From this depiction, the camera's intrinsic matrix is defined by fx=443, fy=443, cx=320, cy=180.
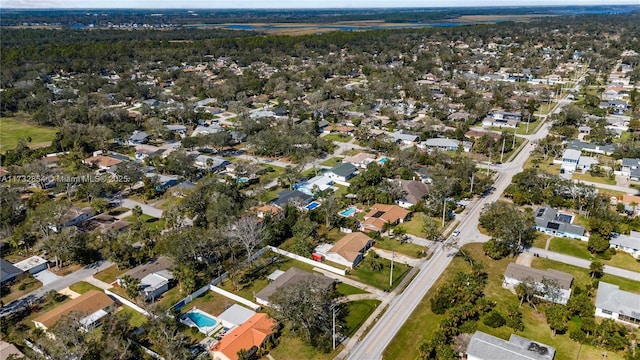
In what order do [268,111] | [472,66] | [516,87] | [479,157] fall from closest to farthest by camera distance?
[479,157]
[268,111]
[516,87]
[472,66]

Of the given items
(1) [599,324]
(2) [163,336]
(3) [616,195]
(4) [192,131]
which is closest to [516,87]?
(3) [616,195]

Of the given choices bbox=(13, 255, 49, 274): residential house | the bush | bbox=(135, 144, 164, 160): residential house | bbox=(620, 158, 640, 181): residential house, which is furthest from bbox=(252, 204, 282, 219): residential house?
bbox=(620, 158, 640, 181): residential house

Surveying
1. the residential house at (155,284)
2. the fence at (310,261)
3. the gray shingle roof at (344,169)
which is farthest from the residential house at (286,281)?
the gray shingle roof at (344,169)

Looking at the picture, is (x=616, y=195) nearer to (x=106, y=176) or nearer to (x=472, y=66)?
(x=106, y=176)

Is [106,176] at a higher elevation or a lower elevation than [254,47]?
lower

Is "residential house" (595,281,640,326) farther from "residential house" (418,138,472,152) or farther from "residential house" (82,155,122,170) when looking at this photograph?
"residential house" (82,155,122,170)

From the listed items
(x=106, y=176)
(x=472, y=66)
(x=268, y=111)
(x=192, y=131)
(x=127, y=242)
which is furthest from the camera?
(x=472, y=66)

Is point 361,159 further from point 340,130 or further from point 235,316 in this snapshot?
point 235,316
